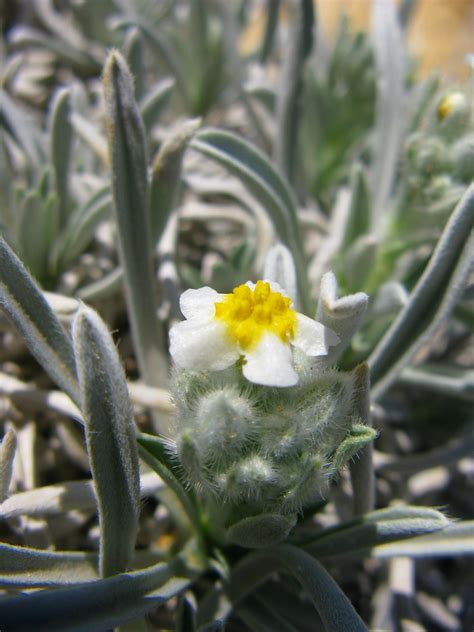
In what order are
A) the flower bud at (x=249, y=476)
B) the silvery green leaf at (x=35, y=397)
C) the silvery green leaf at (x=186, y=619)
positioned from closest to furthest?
the flower bud at (x=249, y=476)
the silvery green leaf at (x=186, y=619)
the silvery green leaf at (x=35, y=397)

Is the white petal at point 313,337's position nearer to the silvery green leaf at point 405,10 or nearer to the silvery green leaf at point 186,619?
the silvery green leaf at point 186,619

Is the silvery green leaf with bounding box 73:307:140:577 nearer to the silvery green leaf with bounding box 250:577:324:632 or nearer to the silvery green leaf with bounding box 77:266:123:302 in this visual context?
the silvery green leaf with bounding box 250:577:324:632

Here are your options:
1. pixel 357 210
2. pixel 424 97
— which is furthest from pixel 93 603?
pixel 424 97

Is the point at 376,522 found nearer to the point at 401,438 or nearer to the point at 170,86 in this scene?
the point at 401,438

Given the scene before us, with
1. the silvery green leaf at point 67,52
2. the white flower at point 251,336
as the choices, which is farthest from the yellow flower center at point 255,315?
the silvery green leaf at point 67,52

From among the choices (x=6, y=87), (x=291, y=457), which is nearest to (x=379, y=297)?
(x=291, y=457)

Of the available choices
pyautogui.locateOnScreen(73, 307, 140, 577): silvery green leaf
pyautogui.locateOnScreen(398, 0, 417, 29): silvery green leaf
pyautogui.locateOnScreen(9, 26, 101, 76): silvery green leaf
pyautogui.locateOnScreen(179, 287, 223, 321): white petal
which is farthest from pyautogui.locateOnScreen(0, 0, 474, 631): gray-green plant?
pyautogui.locateOnScreen(398, 0, 417, 29): silvery green leaf
